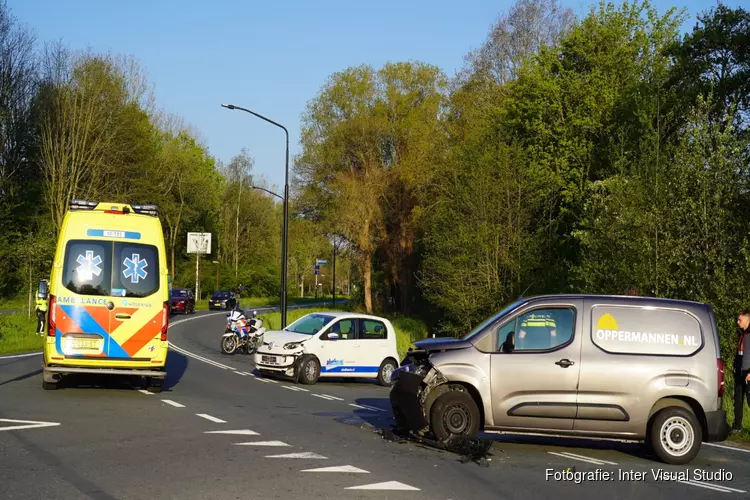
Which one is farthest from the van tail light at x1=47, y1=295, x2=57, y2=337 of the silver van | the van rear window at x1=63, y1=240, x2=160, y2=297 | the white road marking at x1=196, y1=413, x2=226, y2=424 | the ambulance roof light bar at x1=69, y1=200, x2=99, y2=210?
the silver van

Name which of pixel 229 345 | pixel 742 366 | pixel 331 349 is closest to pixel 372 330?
pixel 331 349

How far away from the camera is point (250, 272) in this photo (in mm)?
98500

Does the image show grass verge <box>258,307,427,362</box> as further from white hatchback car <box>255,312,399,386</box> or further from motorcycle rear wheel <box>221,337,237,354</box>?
white hatchback car <box>255,312,399,386</box>

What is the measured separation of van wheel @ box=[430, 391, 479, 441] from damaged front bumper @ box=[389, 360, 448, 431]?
121mm

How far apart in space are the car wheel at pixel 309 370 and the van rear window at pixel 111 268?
6022 millimetres

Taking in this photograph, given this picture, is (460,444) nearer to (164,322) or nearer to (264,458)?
(264,458)

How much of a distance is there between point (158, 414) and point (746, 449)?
27.1 ft

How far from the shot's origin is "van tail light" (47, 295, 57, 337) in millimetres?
14938

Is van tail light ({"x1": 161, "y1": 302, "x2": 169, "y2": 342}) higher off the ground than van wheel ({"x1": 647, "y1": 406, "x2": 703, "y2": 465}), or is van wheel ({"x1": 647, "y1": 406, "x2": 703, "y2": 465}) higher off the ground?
van tail light ({"x1": 161, "y1": 302, "x2": 169, "y2": 342})

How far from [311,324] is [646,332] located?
39.5ft

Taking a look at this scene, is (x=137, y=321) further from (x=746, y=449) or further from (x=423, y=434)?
(x=746, y=449)

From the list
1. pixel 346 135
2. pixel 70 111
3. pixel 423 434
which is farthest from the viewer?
pixel 346 135

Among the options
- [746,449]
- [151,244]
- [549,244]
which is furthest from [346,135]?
[746,449]

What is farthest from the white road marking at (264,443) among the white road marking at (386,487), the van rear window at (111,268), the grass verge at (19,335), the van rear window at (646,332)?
the grass verge at (19,335)
